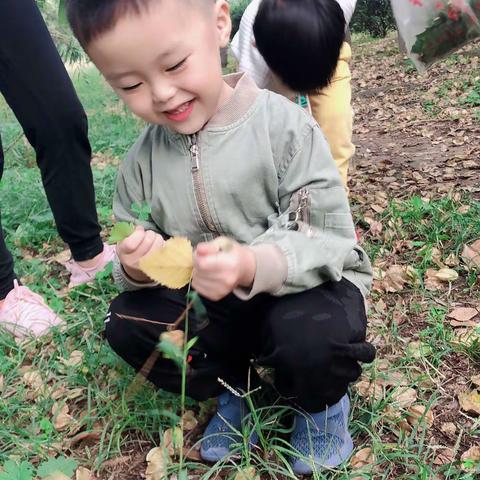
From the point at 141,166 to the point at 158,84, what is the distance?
308 mm

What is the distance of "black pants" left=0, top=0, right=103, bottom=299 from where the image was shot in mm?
1771

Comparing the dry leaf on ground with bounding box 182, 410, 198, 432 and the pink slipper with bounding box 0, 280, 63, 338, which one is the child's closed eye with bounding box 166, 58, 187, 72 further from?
the pink slipper with bounding box 0, 280, 63, 338

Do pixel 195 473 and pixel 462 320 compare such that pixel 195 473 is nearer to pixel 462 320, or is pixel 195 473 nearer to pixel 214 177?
pixel 214 177

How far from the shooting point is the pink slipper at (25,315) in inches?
76.9

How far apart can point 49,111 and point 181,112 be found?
812mm

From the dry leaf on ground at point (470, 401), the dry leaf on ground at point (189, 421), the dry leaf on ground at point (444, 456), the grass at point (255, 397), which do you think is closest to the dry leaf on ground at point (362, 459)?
the grass at point (255, 397)

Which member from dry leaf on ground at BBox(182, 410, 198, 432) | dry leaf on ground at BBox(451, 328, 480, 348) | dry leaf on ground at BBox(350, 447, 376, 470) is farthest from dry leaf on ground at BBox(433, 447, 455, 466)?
dry leaf on ground at BBox(182, 410, 198, 432)

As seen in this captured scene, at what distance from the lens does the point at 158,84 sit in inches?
45.6

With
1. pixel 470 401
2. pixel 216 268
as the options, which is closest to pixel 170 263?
pixel 216 268

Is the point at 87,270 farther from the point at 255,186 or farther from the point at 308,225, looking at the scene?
the point at 308,225

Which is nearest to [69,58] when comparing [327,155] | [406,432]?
[327,155]

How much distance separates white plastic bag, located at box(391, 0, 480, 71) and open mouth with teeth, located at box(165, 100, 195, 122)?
2.34ft

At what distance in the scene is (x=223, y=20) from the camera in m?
1.31

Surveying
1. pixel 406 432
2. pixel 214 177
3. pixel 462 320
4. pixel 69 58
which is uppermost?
pixel 214 177
